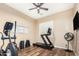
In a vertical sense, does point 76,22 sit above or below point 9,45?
above

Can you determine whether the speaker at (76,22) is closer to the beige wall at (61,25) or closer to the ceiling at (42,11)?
the beige wall at (61,25)

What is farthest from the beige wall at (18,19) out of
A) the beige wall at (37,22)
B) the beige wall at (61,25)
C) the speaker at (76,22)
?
the speaker at (76,22)

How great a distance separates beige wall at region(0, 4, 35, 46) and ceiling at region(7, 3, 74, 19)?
80 millimetres

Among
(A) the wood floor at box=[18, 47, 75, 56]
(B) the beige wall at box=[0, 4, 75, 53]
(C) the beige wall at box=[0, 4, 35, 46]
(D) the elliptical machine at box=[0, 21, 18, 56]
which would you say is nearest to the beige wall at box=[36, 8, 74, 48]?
(B) the beige wall at box=[0, 4, 75, 53]

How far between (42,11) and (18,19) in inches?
17.6

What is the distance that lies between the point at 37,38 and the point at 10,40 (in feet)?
1.55

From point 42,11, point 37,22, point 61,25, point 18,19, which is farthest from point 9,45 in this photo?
point 61,25

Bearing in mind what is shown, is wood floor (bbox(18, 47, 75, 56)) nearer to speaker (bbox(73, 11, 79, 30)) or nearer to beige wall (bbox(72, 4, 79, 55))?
beige wall (bbox(72, 4, 79, 55))

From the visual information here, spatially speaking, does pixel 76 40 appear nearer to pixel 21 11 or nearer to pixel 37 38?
pixel 37 38

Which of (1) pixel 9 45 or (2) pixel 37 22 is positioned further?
(2) pixel 37 22

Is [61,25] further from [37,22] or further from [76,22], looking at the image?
[37,22]

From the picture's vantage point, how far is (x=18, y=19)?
1976 millimetres

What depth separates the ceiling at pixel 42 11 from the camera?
196 cm

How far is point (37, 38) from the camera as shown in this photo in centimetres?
202
